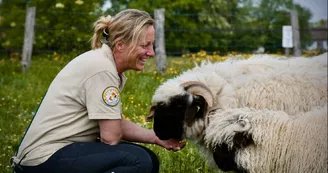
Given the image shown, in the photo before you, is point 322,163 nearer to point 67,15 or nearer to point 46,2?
point 67,15

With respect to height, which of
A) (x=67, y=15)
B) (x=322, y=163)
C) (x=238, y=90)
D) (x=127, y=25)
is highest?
(x=67, y=15)

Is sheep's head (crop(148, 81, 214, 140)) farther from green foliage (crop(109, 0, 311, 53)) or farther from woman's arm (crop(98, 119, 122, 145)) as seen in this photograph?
green foliage (crop(109, 0, 311, 53))

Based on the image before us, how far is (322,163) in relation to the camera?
166 inches

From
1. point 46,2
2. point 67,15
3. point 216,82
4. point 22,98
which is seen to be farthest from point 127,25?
point 46,2

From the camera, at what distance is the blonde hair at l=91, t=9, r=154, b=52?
14.1 feet

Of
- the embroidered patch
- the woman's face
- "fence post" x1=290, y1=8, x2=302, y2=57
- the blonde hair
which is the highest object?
"fence post" x1=290, y1=8, x2=302, y2=57

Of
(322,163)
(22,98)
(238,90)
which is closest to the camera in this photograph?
(322,163)

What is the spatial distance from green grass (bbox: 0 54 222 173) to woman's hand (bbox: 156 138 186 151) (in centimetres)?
81

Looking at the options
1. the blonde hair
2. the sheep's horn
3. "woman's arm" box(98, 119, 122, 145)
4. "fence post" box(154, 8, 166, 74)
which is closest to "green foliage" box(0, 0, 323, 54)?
"fence post" box(154, 8, 166, 74)

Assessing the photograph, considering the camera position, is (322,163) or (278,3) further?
(278,3)

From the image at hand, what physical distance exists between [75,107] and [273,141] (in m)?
1.49

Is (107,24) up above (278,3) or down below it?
below

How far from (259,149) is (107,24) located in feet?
4.86

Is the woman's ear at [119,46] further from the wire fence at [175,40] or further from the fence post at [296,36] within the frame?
the fence post at [296,36]
